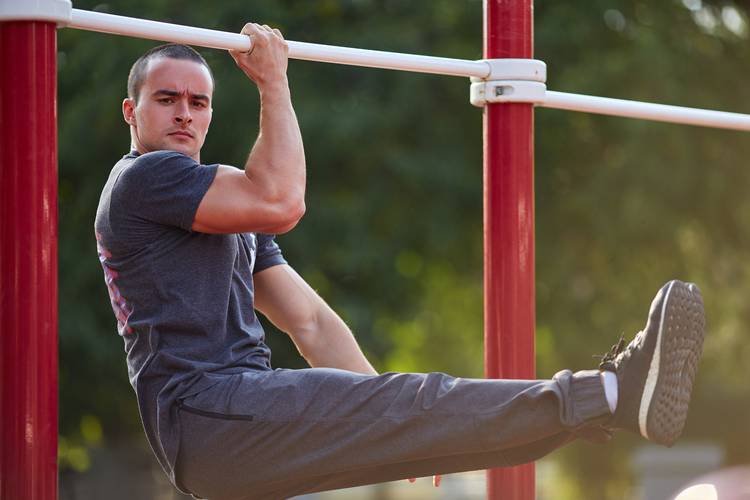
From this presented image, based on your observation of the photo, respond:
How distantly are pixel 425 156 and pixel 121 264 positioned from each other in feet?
20.5

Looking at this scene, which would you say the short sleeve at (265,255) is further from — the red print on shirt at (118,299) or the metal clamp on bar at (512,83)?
the metal clamp on bar at (512,83)

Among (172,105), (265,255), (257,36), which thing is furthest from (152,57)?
→ (265,255)

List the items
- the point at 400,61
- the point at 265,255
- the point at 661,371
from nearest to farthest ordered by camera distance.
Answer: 1. the point at 661,371
2. the point at 400,61
3. the point at 265,255

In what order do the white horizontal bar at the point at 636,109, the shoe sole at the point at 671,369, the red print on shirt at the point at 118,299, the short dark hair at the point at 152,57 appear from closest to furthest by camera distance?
the shoe sole at the point at 671,369 → the red print on shirt at the point at 118,299 → the short dark hair at the point at 152,57 → the white horizontal bar at the point at 636,109

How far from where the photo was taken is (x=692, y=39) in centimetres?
927

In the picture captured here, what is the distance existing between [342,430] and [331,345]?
0.54 meters

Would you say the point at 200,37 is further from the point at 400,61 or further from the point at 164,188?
the point at 400,61

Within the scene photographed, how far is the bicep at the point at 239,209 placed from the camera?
7.31 ft

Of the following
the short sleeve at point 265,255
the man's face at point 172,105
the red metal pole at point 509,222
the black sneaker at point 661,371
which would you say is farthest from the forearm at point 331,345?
the black sneaker at point 661,371

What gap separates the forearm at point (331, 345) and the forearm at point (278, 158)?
1.85 feet

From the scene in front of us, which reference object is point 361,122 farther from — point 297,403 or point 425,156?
point 297,403

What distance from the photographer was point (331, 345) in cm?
276

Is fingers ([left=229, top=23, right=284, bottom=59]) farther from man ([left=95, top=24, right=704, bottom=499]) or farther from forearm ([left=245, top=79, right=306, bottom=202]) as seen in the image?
forearm ([left=245, top=79, right=306, bottom=202])

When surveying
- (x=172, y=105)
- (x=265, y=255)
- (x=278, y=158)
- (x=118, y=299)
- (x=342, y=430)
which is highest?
(x=172, y=105)
